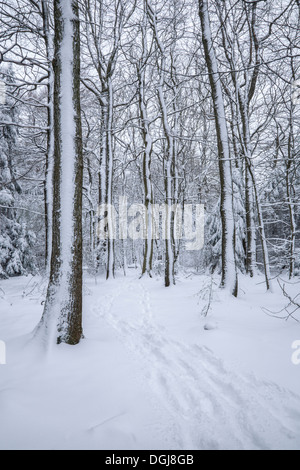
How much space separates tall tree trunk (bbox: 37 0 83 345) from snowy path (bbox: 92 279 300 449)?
122 cm

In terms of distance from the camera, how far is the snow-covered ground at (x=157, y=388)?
2.01 metres

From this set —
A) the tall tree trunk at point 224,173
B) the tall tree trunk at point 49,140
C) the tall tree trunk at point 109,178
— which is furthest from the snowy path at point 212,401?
the tall tree trunk at point 109,178

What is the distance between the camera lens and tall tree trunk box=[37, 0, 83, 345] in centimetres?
363

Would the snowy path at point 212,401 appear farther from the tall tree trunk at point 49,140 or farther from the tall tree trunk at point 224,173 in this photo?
the tall tree trunk at point 49,140

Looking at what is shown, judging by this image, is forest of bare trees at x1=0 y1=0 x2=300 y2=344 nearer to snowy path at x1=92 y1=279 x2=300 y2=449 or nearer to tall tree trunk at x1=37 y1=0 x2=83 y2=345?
tall tree trunk at x1=37 y1=0 x2=83 y2=345

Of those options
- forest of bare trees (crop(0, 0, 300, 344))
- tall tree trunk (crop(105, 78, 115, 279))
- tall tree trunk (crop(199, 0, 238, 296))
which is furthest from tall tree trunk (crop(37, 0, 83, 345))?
tall tree trunk (crop(105, 78, 115, 279))

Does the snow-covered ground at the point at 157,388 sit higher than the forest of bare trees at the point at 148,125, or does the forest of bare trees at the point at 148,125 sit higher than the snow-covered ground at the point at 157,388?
the forest of bare trees at the point at 148,125

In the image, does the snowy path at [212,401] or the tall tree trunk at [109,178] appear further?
the tall tree trunk at [109,178]

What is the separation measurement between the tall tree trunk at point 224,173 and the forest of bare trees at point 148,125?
0.10 ft

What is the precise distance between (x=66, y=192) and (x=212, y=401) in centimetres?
342

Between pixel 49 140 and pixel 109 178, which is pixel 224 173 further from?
pixel 109 178

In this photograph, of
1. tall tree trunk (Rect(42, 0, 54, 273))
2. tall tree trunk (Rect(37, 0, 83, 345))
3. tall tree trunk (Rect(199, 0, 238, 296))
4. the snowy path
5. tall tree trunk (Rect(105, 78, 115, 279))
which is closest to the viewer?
the snowy path

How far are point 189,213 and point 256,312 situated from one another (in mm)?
14216

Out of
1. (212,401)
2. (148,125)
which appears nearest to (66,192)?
(212,401)
